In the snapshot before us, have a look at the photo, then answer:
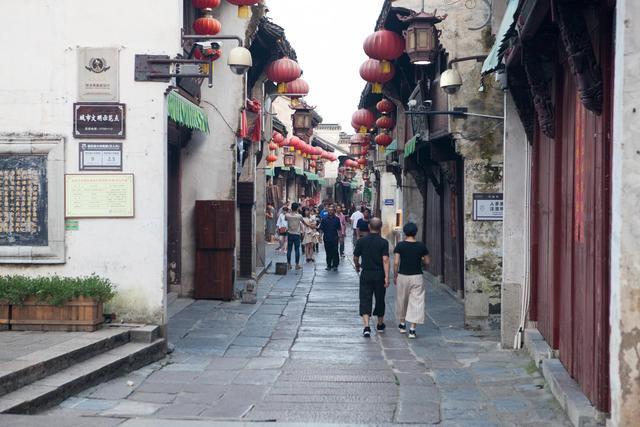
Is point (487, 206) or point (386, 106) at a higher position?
point (386, 106)

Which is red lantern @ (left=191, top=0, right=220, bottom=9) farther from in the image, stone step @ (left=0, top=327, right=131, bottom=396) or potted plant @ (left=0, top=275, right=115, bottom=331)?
stone step @ (left=0, top=327, right=131, bottom=396)

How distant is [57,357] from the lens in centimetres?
826

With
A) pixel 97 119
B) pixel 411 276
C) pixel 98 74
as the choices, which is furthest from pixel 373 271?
pixel 98 74

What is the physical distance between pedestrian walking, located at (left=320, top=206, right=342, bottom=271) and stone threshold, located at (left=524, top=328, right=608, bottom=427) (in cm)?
1308

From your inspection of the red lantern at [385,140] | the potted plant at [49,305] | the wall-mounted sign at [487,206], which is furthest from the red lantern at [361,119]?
the potted plant at [49,305]

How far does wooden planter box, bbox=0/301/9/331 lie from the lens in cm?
988

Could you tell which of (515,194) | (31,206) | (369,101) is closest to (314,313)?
(515,194)

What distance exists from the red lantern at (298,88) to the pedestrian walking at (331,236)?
4.89 metres

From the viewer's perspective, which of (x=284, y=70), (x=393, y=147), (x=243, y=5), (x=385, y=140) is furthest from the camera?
(x=385, y=140)

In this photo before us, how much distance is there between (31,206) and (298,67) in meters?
9.05

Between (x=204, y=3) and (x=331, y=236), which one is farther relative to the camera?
(x=331, y=236)

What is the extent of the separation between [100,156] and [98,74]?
3.18 ft

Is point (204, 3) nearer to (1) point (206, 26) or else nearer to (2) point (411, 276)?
(1) point (206, 26)

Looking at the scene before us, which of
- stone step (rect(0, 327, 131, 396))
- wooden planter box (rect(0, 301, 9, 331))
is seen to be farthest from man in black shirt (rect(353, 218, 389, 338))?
wooden planter box (rect(0, 301, 9, 331))
